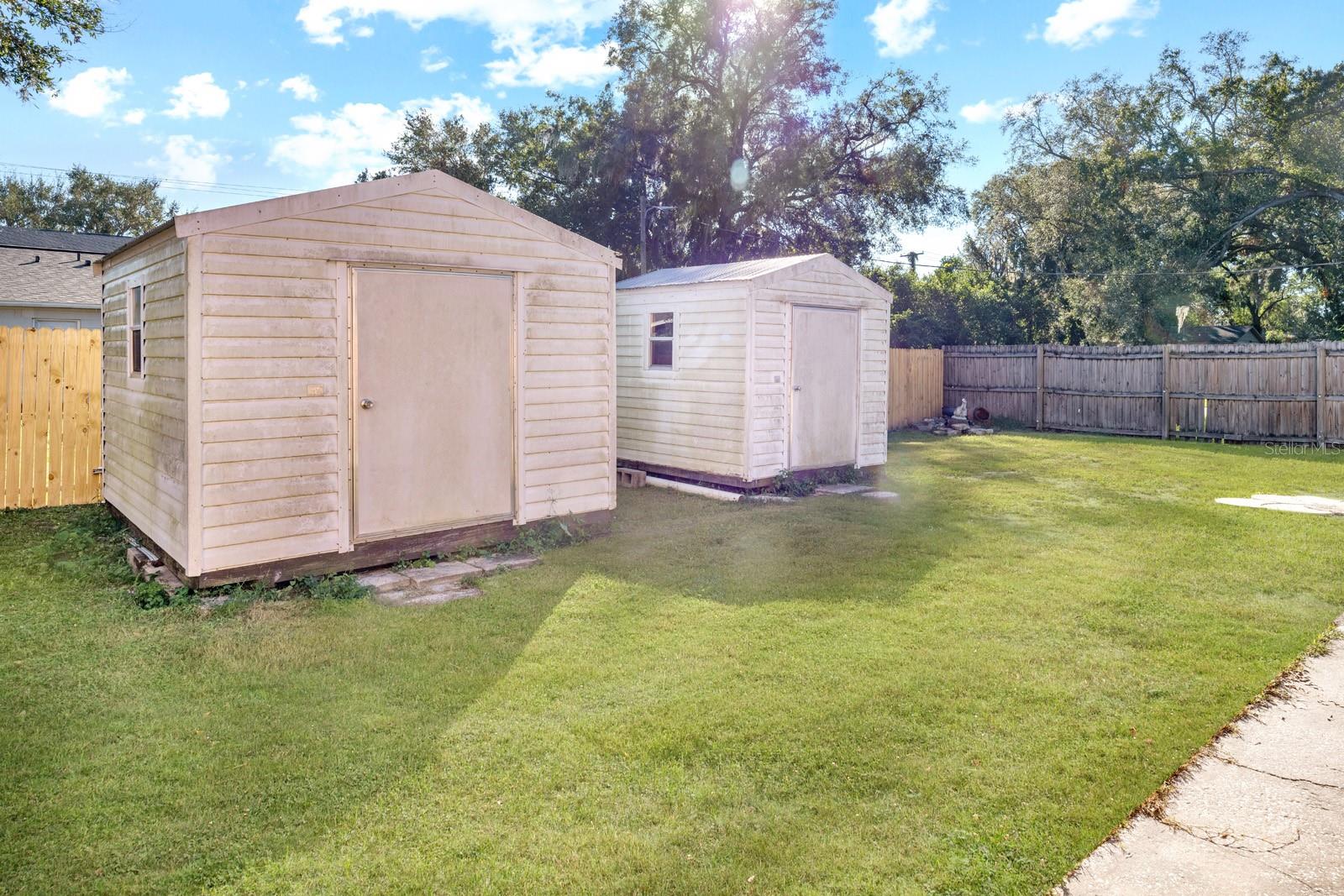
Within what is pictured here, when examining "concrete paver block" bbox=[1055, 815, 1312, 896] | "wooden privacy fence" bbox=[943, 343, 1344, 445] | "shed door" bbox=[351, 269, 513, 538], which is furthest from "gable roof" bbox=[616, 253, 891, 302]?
"wooden privacy fence" bbox=[943, 343, 1344, 445]

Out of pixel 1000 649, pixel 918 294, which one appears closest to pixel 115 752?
pixel 1000 649

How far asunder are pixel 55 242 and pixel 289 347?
19.0m

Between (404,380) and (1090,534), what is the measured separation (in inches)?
224

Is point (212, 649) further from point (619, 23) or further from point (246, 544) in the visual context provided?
point (619, 23)

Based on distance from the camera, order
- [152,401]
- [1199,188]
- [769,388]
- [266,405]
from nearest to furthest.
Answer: [266,405] < [152,401] < [769,388] < [1199,188]

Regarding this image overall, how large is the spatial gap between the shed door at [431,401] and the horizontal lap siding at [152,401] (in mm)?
1051

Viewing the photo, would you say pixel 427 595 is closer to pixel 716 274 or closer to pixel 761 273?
pixel 761 273

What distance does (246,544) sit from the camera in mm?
5387

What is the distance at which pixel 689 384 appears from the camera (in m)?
9.75

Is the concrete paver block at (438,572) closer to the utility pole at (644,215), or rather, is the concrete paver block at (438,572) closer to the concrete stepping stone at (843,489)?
the concrete stepping stone at (843,489)

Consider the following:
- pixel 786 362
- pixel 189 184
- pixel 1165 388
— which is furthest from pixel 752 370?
pixel 189 184

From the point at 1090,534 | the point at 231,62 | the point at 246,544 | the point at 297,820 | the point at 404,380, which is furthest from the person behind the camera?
the point at 231,62

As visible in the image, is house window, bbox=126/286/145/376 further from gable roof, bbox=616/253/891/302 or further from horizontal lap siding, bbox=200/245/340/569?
gable roof, bbox=616/253/891/302

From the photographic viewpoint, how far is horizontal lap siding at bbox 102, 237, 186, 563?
5391 mm
